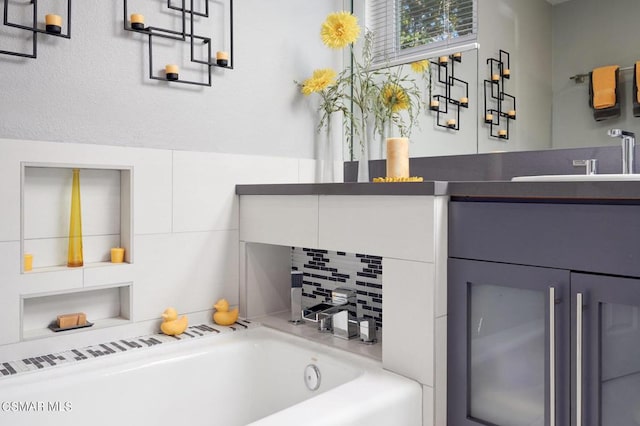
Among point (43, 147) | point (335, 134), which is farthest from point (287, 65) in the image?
point (43, 147)

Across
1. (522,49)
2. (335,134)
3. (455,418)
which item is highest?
(522,49)

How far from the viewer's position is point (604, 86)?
1.87 m

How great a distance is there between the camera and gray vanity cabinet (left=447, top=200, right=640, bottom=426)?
4.43 feet

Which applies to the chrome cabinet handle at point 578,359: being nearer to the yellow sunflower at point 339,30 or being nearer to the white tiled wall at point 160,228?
the white tiled wall at point 160,228

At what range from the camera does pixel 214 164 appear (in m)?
2.35

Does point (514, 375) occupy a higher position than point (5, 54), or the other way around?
point (5, 54)

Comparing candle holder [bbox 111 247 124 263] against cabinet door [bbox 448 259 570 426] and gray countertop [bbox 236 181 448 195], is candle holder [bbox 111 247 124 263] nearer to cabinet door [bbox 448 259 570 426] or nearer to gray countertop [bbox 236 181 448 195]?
gray countertop [bbox 236 181 448 195]

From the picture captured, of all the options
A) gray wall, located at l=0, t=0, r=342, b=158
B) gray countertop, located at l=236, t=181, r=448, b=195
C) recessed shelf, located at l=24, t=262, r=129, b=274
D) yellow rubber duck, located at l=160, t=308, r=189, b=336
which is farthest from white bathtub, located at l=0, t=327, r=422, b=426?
gray wall, located at l=0, t=0, r=342, b=158

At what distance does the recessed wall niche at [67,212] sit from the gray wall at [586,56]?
1.70 meters

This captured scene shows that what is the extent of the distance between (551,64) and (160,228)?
1.70 m

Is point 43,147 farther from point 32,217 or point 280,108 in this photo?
point 280,108

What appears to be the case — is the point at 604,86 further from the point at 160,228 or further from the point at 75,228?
the point at 75,228

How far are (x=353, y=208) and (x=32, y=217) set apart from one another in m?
1.17

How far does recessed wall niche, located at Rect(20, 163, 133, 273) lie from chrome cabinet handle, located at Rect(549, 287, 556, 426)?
155cm
